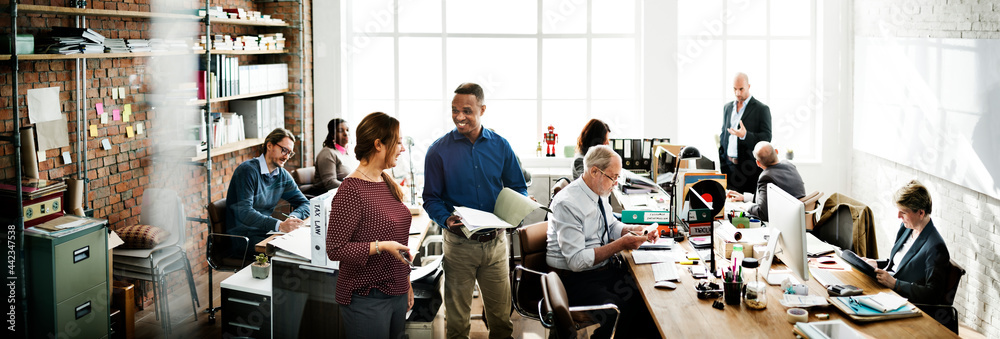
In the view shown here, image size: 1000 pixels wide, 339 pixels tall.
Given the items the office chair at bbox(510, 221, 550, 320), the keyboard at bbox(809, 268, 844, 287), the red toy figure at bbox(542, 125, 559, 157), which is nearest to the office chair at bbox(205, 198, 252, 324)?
the office chair at bbox(510, 221, 550, 320)

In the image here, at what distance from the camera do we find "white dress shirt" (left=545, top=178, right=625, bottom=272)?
13.3 feet

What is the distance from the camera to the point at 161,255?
5129 mm

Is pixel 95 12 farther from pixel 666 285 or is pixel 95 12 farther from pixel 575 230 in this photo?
pixel 666 285

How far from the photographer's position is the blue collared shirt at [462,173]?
13.8 ft

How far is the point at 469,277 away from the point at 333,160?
3025 mm

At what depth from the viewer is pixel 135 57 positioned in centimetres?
552

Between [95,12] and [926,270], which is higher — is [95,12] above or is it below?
above

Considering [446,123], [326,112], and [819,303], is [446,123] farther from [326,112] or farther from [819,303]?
[819,303]

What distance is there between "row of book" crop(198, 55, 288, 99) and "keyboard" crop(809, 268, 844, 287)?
4.44m

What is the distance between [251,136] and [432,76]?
2069mm

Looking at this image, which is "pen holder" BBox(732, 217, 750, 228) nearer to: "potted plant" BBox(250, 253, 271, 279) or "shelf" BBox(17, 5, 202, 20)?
"potted plant" BBox(250, 253, 271, 279)

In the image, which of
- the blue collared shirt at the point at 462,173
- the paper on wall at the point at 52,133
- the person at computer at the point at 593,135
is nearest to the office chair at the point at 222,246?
the paper on wall at the point at 52,133

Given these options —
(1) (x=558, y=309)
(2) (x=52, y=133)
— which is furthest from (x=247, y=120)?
(1) (x=558, y=309)

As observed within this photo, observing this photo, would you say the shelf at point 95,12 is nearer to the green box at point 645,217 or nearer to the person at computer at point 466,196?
the person at computer at point 466,196
